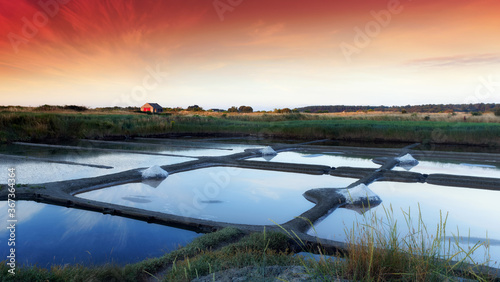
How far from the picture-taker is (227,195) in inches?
186

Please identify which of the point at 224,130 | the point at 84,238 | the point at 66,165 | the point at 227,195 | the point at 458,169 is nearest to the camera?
the point at 84,238

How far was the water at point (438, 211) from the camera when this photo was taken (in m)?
3.29

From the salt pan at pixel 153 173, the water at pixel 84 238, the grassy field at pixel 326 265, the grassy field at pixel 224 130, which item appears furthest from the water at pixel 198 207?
the grassy field at pixel 224 130

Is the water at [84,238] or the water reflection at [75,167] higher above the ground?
the water reflection at [75,167]

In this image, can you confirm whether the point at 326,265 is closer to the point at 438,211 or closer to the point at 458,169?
Result: the point at 438,211

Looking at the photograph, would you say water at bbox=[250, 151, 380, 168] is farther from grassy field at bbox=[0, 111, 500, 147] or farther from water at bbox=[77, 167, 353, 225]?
grassy field at bbox=[0, 111, 500, 147]

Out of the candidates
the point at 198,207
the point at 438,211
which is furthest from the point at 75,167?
the point at 438,211

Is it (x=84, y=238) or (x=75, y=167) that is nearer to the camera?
(x=84, y=238)

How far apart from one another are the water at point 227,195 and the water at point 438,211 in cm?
55

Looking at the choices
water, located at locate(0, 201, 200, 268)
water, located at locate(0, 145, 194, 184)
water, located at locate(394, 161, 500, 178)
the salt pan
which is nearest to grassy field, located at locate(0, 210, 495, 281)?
water, located at locate(0, 201, 200, 268)

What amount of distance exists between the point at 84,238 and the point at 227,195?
1.99 meters

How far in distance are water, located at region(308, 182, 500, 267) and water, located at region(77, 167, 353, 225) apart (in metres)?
0.55

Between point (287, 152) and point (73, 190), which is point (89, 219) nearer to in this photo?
point (73, 190)

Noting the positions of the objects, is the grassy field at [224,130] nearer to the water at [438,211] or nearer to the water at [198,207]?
the water at [198,207]
